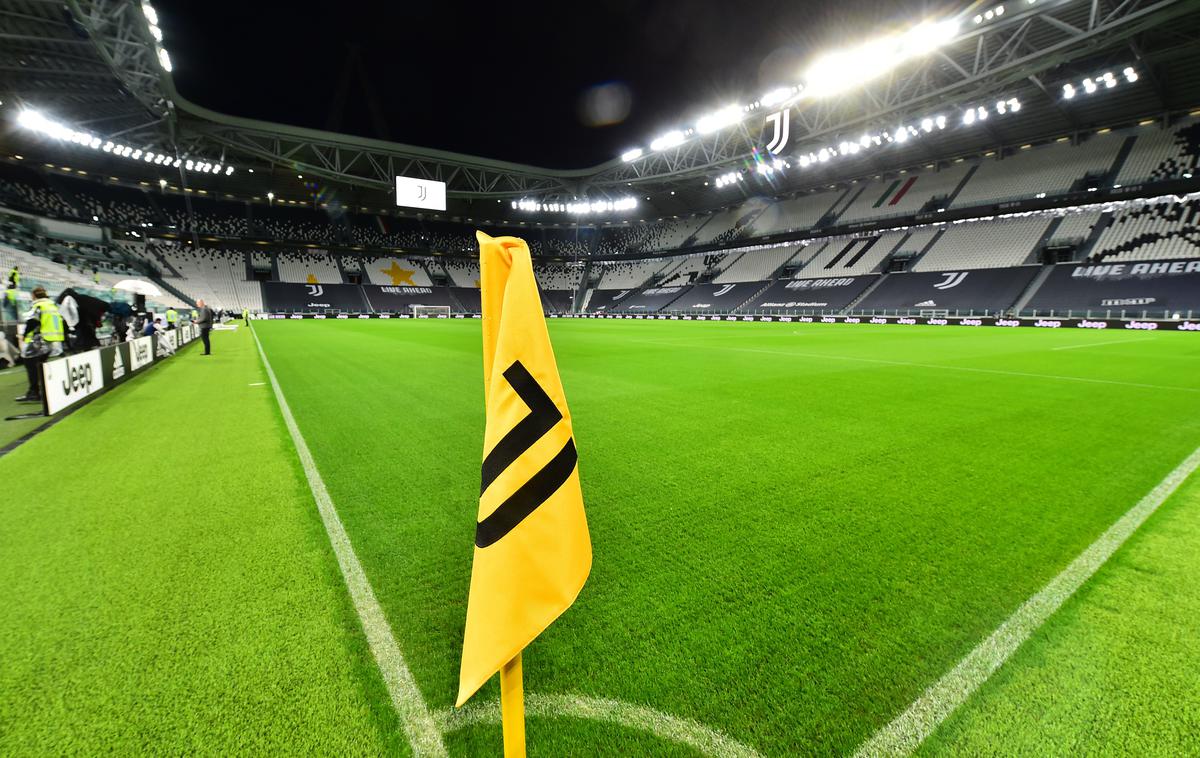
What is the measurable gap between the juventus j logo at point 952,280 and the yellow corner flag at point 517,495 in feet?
132

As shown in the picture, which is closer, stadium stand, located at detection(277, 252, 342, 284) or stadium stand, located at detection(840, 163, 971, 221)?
stadium stand, located at detection(840, 163, 971, 221)

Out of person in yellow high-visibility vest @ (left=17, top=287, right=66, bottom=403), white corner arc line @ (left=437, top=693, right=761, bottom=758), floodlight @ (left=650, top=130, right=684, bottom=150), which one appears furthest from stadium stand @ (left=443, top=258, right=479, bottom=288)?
white corner arc line @ (left=437, top=693, right=761, bottom=758)

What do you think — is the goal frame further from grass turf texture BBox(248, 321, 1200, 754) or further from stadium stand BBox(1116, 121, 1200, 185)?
stadium stand BBox(1116, 121, 1200, 185)

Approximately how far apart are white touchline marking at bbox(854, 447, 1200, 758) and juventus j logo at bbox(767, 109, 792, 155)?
1053 inches

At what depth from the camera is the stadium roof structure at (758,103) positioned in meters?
17.3

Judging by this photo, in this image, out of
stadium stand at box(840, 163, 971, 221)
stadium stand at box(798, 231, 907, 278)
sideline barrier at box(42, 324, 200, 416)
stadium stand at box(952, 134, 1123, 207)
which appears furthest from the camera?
stadium stand at box(798, 231, 907, 278)

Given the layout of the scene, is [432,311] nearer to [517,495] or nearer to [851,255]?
[851,255]

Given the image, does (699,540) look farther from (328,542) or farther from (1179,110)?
(1179,110)

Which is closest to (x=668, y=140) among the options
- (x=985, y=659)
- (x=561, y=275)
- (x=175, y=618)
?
(x=561, y=275)

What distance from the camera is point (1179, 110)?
2841cm

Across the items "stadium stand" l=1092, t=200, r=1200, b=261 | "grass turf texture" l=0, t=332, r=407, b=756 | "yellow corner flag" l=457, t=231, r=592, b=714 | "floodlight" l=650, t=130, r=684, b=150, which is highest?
"floodlight" l=650, t=130, r=684, b=150

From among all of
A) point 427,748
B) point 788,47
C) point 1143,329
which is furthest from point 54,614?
Answer: point 1143,329

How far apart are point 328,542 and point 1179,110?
47405mm

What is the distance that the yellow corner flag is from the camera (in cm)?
121
